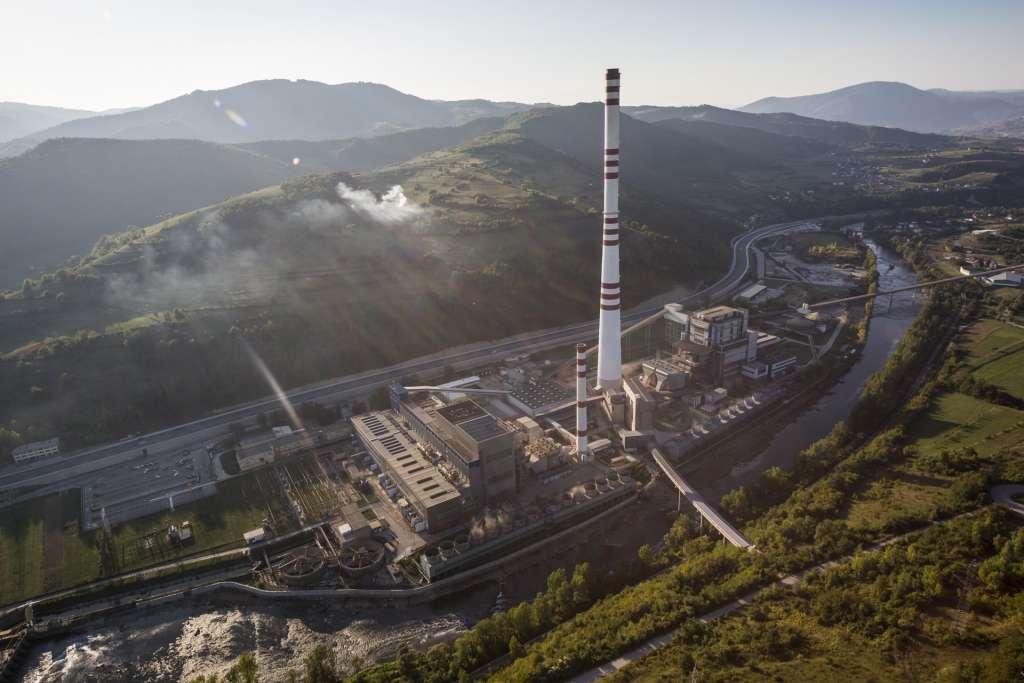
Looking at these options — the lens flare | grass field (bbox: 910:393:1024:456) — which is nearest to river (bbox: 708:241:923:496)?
grass field (bbox: 910:393:1024:456)

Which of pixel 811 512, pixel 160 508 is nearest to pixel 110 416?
pixel 160 508

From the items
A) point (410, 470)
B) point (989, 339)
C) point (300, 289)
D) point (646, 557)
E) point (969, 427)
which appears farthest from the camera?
point (300, 289)

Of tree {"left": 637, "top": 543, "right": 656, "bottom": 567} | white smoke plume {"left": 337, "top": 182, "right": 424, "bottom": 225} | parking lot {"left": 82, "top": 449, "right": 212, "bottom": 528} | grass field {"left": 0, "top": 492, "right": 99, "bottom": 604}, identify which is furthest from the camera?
white smoke plume {"left": 337, "top": 182, "right": 424, "bottom": 225}

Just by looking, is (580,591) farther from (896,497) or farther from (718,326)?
(718,326)

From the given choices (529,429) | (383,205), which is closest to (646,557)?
(529,429)

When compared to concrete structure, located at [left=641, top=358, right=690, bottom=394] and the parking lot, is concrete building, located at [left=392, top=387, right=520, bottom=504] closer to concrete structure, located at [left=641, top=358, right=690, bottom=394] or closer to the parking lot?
the parking lot

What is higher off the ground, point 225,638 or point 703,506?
point 703,506
